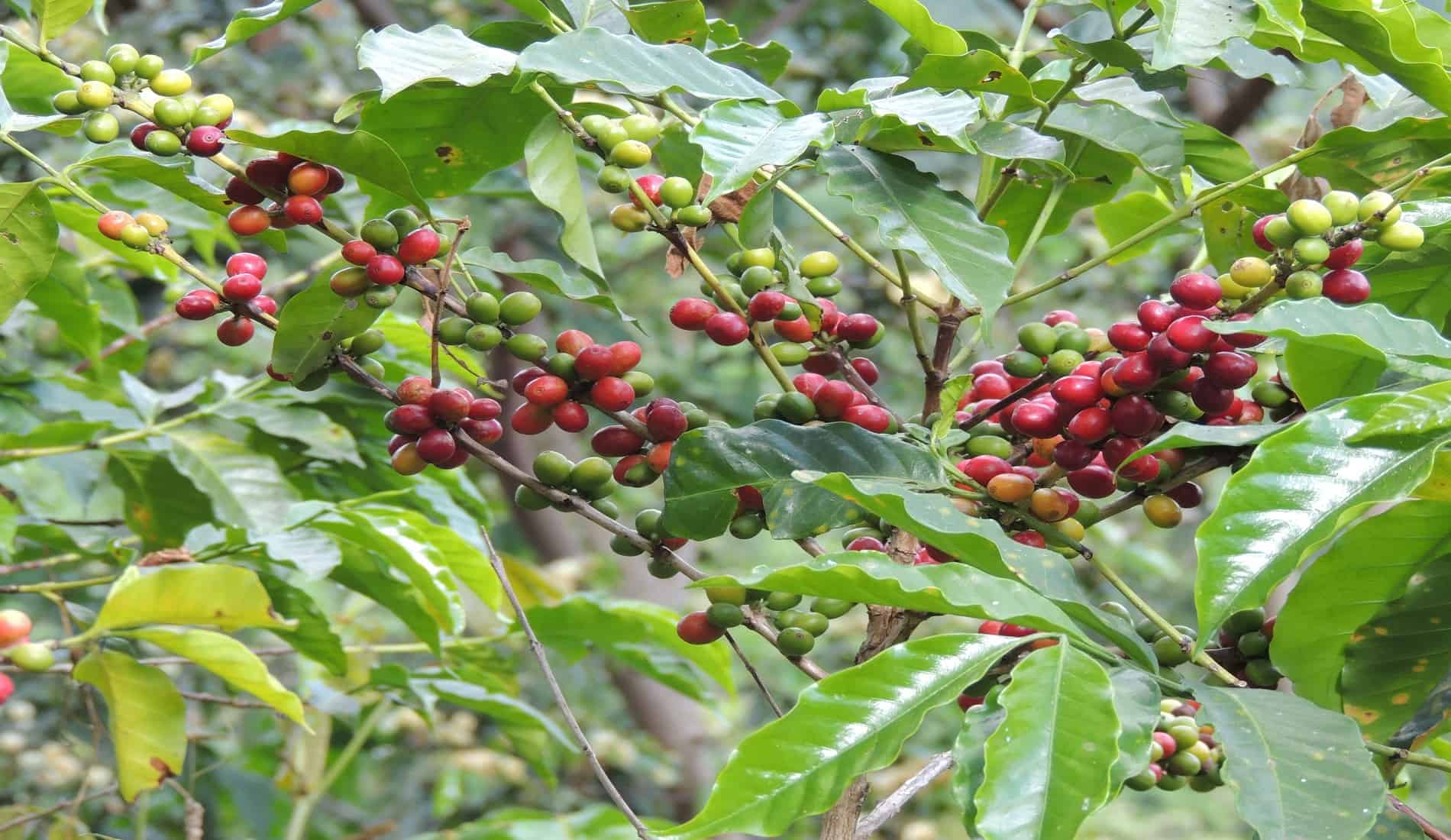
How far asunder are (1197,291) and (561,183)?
0.33m

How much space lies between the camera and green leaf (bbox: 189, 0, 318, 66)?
66cm

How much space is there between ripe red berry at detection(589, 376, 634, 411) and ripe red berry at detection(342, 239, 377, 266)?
131mm

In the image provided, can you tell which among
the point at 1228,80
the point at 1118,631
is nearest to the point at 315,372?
the point at 1118,631

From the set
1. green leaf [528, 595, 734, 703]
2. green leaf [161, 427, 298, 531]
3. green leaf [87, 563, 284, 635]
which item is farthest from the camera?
green leaf [528, 595, 734, 703]

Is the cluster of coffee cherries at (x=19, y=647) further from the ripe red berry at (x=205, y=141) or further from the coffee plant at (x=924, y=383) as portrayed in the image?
the ripe red berry at (x=205, y=141)

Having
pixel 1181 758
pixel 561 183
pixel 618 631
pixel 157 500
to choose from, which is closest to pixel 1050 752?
pixel 1181 758

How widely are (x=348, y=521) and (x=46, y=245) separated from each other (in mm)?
298

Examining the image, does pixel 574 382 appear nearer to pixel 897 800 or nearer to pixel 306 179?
pixel 306 179

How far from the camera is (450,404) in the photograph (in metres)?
0.67

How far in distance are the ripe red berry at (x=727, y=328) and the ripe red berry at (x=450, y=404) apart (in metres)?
0.13

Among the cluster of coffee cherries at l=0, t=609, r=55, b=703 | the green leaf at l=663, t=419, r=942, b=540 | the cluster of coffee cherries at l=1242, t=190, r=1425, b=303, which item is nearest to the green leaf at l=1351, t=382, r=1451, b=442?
the cluster of coffee cherries at l=1242, t=190, r=1425, b=303

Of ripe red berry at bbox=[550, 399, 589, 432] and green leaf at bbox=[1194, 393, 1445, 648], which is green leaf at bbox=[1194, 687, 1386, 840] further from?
ripe red berry at bbox=[550, 399, 589, 432]

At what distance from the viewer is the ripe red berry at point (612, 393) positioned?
2.23 feet

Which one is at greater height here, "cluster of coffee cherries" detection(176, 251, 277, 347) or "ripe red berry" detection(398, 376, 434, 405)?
"cluster of coffee cherries" detection(176, 251, 277, 347)
